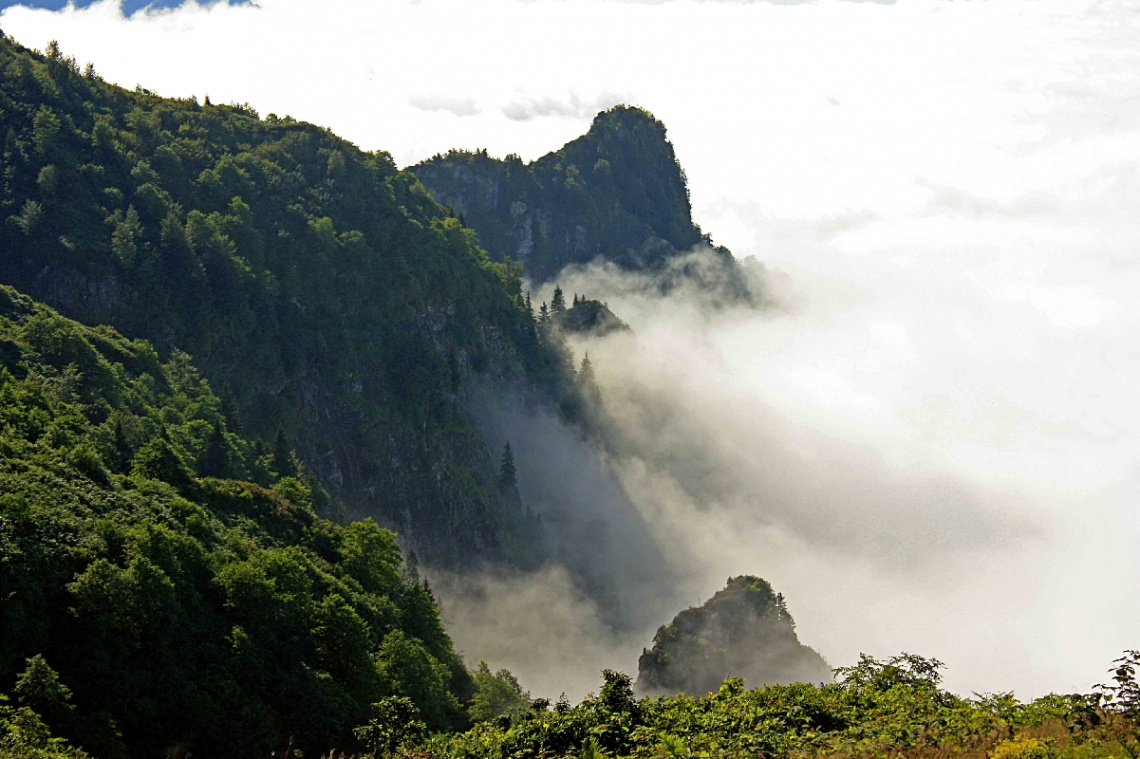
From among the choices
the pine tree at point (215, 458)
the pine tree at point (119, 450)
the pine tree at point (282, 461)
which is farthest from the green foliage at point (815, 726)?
the pine tree at point (282, 461)

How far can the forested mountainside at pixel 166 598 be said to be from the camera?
5156 cm

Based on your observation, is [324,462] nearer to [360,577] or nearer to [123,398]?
[123,398]

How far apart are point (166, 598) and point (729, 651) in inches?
5002

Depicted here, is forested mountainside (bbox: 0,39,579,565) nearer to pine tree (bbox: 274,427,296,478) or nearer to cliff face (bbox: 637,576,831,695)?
pine tree (bbox: 274,427,296,478)

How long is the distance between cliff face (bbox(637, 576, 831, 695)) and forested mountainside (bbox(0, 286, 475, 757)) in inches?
2939

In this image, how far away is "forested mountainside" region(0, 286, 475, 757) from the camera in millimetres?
51562

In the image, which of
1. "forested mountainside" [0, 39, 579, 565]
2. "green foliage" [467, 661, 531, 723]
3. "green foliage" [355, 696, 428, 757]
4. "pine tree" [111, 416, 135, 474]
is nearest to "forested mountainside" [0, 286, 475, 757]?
"pine tree" [111, 416, 135, 474]

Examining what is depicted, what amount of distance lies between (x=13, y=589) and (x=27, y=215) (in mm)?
113336

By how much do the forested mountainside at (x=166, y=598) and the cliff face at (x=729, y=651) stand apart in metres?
74.7

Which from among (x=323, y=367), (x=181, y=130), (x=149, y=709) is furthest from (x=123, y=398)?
(x=181, y=130)

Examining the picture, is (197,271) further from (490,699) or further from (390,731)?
(390,731)

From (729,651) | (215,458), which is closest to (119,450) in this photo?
(215,458)

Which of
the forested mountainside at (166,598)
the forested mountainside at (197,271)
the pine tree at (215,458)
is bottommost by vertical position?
the forested mountainside at (166,598)

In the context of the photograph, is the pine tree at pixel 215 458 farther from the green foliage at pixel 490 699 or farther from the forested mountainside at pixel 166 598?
the green foliage at pixel 490 699
